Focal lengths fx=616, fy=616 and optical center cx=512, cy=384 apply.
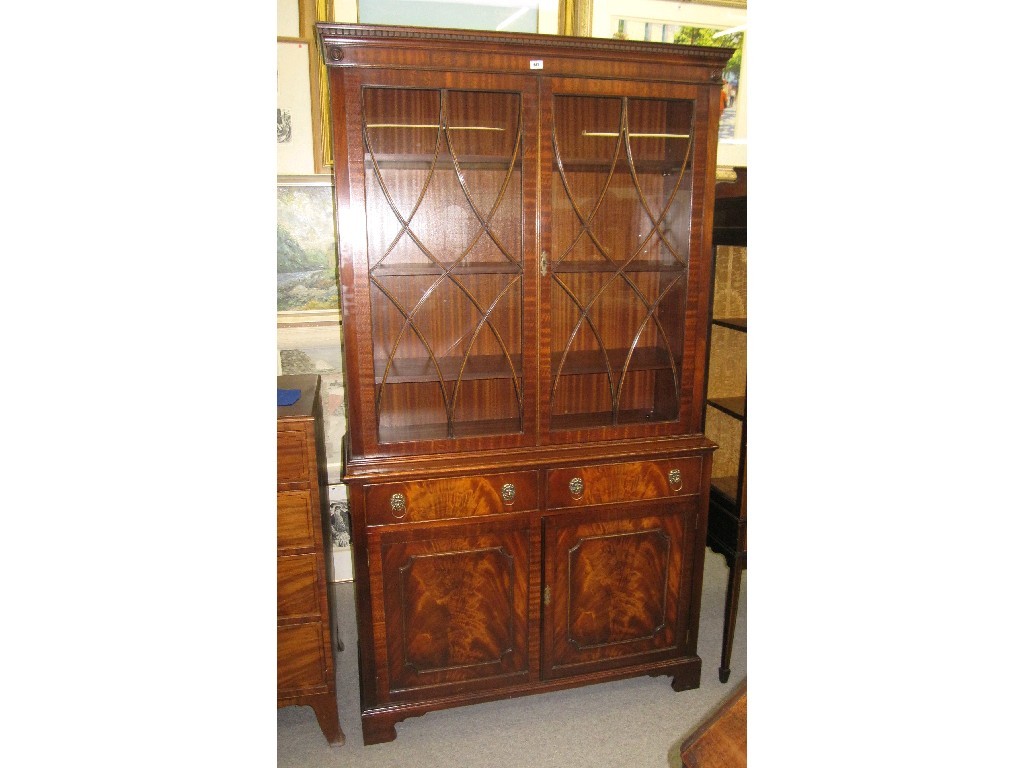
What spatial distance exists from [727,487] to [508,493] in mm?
1011

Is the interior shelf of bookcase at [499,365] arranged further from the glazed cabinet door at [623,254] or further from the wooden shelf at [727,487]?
the wooden shelf at [727,487]

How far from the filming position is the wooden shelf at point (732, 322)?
219 centimetres

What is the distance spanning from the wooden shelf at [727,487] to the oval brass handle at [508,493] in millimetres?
893

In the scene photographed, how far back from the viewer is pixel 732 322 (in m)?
2.24

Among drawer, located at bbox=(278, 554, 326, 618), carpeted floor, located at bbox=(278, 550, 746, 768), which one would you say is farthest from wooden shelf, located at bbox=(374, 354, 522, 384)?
carpeted floor, located at bbox=(278, 550, 746, 768)

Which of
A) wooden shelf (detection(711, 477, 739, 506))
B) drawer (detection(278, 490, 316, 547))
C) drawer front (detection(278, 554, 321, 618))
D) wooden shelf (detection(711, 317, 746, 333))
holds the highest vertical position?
wooden shelf (detection(711, 317, 746, 333))

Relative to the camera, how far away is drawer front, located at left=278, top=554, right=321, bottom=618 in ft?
5.61

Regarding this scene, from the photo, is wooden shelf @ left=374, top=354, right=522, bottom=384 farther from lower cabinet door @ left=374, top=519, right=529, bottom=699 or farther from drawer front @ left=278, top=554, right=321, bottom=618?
drawer front @ left=278, top=554, right=321, bottom=618

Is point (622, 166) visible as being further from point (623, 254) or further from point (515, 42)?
point (515, 42)
